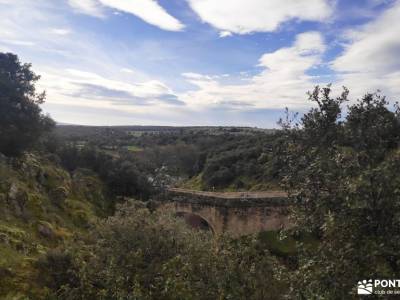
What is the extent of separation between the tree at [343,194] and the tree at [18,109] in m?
25.9

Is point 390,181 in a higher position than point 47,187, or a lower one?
higher

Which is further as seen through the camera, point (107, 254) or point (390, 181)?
point (107, 254)

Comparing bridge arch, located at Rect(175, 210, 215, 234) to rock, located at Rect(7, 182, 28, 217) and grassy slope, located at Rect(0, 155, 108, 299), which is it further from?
rock, located at Rect(7, 182, 28, 217)

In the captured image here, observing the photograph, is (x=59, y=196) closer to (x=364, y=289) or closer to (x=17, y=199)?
(x=17, y=199)

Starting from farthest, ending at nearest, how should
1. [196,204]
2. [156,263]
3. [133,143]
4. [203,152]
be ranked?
1. [133,143]
2. [203,152]
3. [196,204]
4. [156,263]

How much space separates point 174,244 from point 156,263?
896 millimetres

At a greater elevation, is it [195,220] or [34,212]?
[34,212]

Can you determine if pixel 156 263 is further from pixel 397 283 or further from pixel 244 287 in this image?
pixel 397 283

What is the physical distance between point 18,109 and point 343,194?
29112 millimetres

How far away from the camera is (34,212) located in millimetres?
25500

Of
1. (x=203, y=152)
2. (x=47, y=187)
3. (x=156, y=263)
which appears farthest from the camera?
(x=203, y=152)

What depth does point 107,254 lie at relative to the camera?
44.8ft

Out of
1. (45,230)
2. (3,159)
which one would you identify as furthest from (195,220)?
(3,159)

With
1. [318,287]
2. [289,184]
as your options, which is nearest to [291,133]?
[289,184]
